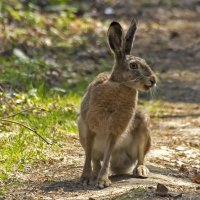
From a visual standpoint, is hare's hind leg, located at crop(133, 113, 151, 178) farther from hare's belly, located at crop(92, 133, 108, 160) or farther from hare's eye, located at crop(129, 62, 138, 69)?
hare's eye, located at crop(129, 62, 138, 69)

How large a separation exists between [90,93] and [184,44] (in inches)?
334

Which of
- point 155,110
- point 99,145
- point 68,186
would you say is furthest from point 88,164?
point 155,110

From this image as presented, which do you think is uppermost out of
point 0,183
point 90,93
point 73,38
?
point 73,38

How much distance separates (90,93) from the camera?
6656 mm

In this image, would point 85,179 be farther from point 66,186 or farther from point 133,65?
point 133,65

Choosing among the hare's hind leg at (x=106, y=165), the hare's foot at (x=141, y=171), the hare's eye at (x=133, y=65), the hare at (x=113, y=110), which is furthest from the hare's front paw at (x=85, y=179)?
the hare's eye at (x=133, y=65)

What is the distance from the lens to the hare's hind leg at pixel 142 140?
22.7 ft

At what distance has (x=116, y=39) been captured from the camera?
6762 millimetres

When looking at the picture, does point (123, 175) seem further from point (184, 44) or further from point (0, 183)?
point (184, 44)

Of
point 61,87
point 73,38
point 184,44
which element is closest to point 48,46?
point 73,38

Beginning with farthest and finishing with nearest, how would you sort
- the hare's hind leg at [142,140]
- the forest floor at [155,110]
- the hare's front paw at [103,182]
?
the hare's hind leg at [142,140]
the hare's front paw at [103,182]
the forest floor at [155,110]

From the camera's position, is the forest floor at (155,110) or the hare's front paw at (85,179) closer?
the forest floor at (155,110)

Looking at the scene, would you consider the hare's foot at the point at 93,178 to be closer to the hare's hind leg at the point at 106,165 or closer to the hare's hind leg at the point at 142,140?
the hare's hind leg at the point at 106,165

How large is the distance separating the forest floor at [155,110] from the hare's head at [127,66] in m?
0.90
